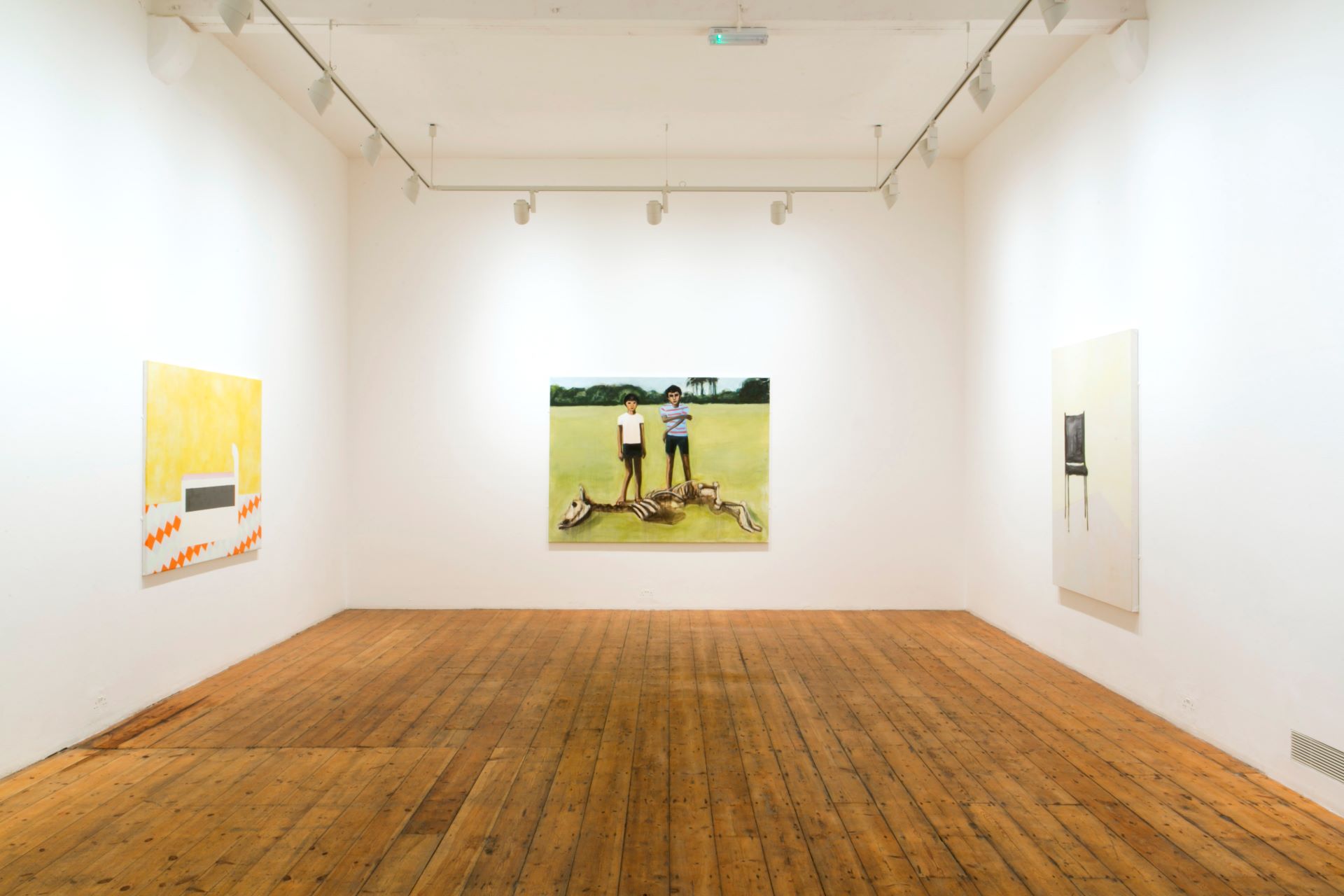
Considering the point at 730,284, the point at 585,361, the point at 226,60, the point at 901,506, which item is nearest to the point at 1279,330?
the point at 901,506

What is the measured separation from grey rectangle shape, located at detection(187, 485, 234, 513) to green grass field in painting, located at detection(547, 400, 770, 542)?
291 centimetres

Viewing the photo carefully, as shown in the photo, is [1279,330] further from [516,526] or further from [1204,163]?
[516,526]

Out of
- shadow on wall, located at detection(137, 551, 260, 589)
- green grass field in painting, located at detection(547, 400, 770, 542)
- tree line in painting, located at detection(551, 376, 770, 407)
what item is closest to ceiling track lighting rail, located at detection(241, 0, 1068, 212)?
tree line in painting, located at detection(551, 376, 770, 407)

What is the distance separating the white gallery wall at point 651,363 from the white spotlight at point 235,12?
408 centimetres

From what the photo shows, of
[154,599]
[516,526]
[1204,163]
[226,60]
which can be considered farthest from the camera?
[516,526]

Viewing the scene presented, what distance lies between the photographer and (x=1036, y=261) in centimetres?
624

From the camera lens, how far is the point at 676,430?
7770 millimetres

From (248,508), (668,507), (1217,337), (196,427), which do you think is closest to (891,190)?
(1217,337)

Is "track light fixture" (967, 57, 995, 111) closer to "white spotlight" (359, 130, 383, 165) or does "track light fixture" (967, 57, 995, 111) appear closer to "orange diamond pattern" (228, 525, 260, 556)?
"white spotlight" (359, 130, 383, 165)

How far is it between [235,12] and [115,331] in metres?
1.90

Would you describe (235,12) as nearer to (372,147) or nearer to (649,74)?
(372,147)

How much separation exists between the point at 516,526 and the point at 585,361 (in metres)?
1.73

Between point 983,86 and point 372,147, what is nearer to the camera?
point 983,86

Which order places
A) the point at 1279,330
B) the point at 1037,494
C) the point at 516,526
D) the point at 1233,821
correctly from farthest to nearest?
the point at 516,526
the point at 1037,494
the point at 1279,330
the point at 1233,821
